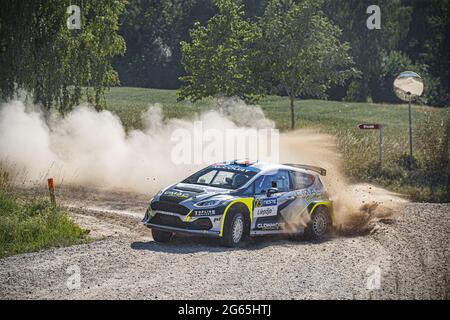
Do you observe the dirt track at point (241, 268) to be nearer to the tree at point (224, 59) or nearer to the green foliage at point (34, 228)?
the green foliage at point (34, 228)

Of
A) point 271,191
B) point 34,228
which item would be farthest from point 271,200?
point 34,228

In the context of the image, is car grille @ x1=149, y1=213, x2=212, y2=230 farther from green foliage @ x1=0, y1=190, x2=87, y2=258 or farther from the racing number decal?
green foliage @ x1=0, y1=190, x2=87, y2=258

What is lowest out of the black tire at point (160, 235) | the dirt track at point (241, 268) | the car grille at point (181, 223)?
the dirt track at point (241, 268)

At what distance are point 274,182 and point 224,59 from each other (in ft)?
74.3

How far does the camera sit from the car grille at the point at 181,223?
16312 millimetres

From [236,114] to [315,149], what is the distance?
7804 millimetres

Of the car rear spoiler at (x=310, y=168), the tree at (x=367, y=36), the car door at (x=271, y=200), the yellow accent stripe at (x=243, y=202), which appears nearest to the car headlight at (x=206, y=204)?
the yellow accent stripe at (x=243, y=202)

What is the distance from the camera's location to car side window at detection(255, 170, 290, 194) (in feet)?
57.1

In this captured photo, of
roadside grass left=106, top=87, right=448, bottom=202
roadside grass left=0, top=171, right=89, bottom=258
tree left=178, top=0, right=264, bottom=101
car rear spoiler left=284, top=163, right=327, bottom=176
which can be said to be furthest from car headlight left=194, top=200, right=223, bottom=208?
tree left=178, top=0, right=264, bottom=101

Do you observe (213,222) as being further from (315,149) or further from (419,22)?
(419,22)

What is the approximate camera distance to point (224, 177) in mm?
17672

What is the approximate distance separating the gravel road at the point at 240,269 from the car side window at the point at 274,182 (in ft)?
3.87

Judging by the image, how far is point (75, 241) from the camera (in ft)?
57.1
